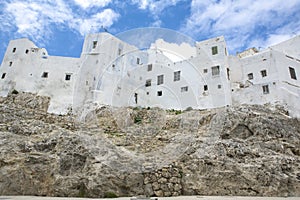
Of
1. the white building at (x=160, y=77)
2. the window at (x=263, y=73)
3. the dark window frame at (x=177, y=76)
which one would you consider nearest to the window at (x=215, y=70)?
the white building at (x=160, y=77)

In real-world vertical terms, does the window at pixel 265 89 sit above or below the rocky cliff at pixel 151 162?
above

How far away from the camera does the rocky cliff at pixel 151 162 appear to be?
26.7 feet

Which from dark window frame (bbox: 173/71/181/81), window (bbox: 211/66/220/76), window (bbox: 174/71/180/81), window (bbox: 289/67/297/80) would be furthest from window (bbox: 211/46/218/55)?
window (bbox: 289/67/297/80)

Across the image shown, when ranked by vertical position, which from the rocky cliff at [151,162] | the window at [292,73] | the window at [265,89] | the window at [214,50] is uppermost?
the window at [214,50]

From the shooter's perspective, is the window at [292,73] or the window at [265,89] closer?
the window at [265,89]

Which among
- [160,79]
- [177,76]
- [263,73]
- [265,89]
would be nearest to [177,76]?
[177,76]

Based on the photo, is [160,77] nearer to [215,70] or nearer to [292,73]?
[215,70]

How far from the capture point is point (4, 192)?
759cm

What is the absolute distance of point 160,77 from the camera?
28.7 m

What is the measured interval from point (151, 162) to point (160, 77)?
66.3ft

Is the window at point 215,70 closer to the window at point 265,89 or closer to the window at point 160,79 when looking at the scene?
the window at point 265,89

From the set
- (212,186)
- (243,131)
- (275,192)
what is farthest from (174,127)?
(275,192)

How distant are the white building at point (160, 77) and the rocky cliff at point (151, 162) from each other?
10.1 m

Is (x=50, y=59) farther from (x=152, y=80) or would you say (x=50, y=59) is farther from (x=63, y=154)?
(x=63, y=154)
